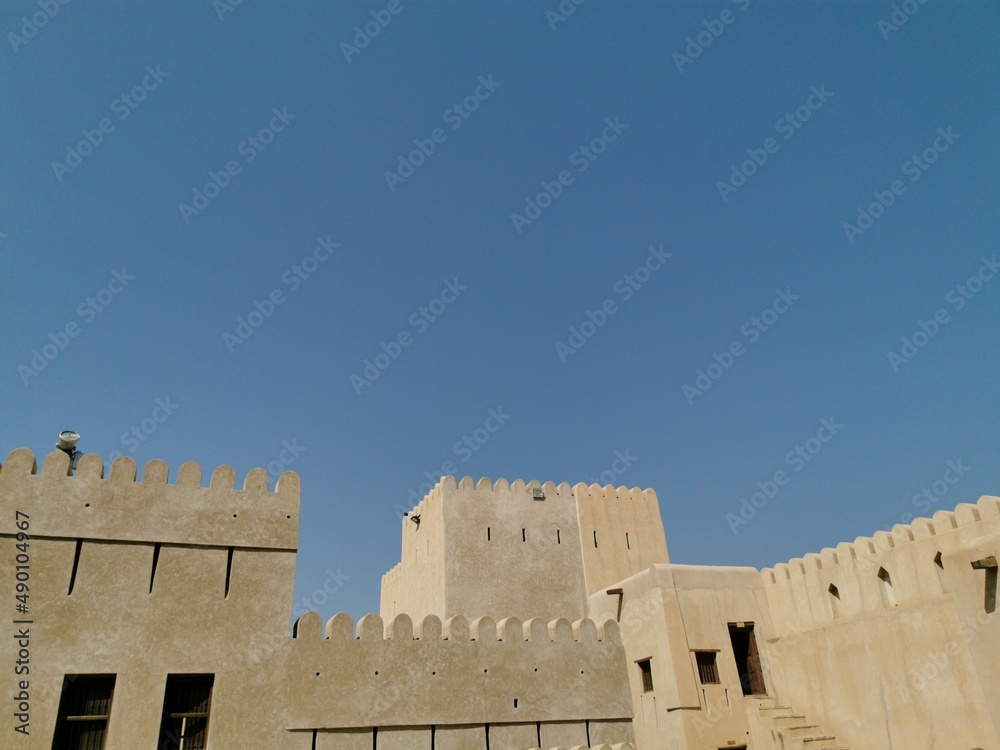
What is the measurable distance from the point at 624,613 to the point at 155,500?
9737mm

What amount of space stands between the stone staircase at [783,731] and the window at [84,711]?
1101 centimetres

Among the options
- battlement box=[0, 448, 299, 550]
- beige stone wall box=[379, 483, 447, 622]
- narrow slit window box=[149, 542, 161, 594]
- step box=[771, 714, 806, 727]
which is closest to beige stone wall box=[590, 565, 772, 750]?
step box=[771, 714, 806, 727]

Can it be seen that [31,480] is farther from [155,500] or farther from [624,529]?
[624,529]

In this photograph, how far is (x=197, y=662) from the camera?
9586mm

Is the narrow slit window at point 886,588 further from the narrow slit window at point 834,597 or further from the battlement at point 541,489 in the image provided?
the battlement at point 541,489

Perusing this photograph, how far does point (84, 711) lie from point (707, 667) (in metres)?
10.6

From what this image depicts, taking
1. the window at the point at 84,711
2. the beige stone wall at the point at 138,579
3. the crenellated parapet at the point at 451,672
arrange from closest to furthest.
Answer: the window at the point at 84,711 < the beige stone wall at the point at 138,579 < the crenellated parapet at the point at 451,672

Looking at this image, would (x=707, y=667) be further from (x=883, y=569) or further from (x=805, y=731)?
(x=883, y=569)

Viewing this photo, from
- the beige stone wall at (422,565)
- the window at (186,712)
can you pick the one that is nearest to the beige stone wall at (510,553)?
the beige stone wall at (422,565)

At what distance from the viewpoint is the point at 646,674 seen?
44.1ft

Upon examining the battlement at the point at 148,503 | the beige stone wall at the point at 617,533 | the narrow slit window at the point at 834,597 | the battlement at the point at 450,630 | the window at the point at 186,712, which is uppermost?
the beige stone wall at the point at 617,533

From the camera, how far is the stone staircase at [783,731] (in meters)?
12.0

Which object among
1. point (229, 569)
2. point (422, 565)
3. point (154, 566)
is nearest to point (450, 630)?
point (229, 569)

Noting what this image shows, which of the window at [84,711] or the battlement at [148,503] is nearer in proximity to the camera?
the window at [84,711]
